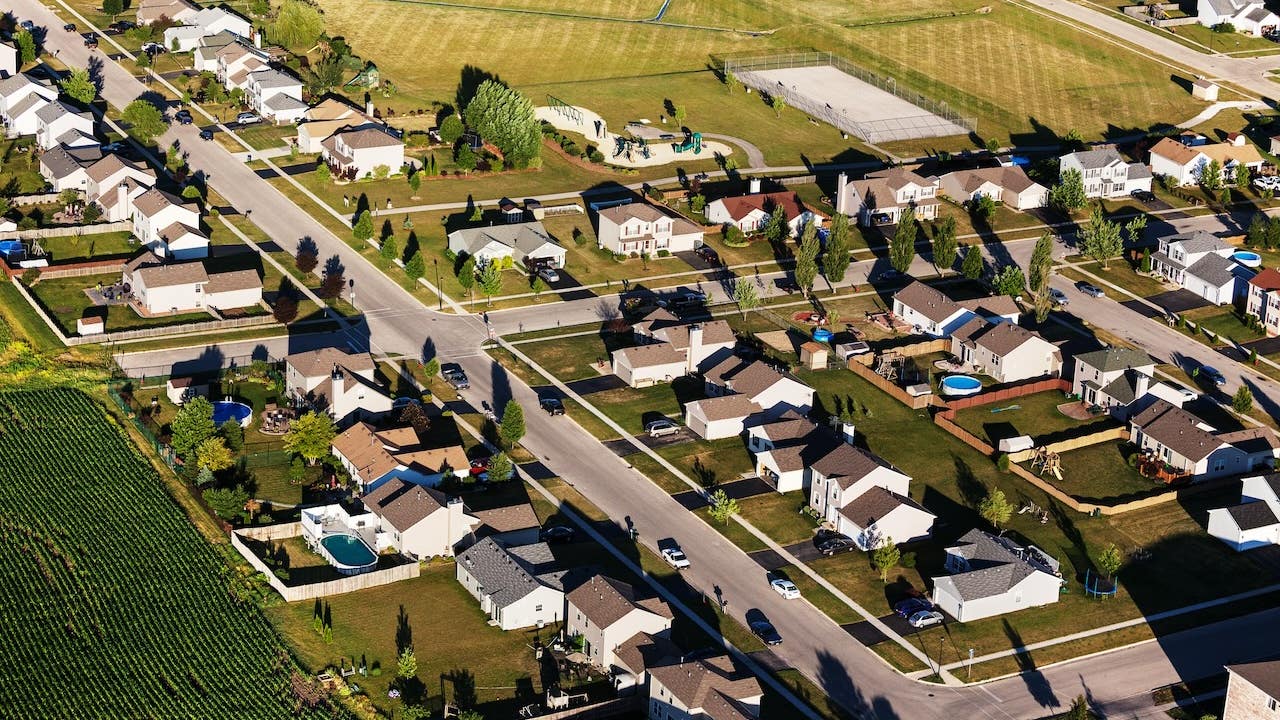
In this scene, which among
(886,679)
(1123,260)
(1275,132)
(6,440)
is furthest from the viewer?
(1275,132)

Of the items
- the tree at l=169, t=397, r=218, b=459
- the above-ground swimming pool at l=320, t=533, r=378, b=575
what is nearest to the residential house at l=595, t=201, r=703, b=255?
the tree at l=169, t=397, r=218, b=459

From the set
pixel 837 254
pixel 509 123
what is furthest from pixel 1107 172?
pixel 509 123

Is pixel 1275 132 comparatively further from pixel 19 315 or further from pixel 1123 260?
pixel 19 315

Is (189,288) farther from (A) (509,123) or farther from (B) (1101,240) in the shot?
(B) (1101,240)

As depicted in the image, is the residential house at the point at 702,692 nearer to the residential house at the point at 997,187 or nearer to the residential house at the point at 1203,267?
the residential house at the point at 1203,267

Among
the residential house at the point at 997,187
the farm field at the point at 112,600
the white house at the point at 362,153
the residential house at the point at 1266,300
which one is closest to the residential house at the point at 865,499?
the farm field at the point at 112,600

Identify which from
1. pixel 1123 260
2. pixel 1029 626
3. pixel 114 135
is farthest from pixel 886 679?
pixel 114 135

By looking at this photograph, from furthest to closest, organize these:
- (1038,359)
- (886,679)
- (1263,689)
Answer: (1038,359) < (886,679) < (1263,689)
